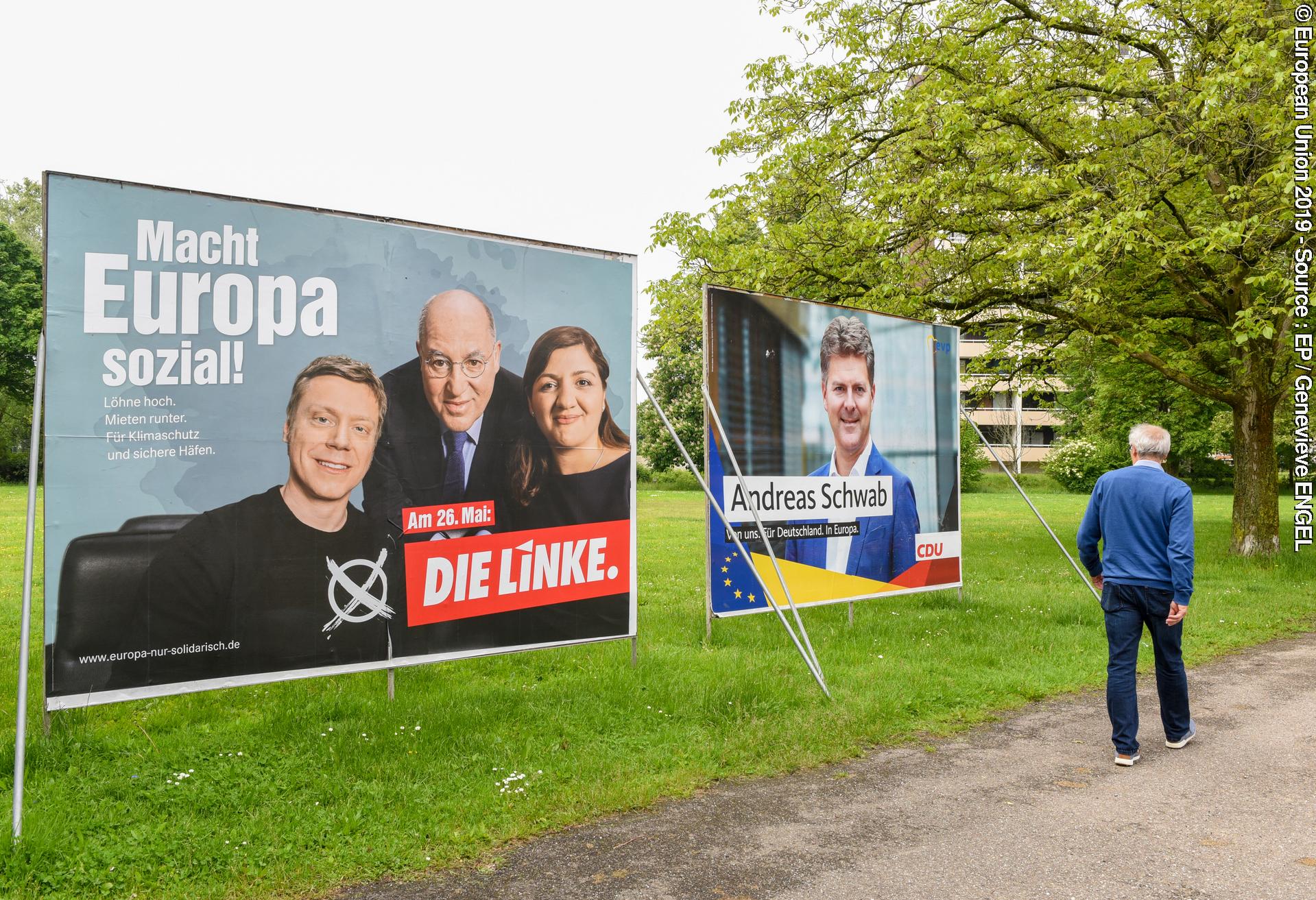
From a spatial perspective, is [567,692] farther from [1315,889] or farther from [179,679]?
[1315,889]

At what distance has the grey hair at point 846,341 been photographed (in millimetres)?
9727

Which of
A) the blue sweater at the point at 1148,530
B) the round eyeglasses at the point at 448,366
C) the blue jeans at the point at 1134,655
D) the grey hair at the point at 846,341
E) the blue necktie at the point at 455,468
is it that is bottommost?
the blue jeans at the point at 1134,655

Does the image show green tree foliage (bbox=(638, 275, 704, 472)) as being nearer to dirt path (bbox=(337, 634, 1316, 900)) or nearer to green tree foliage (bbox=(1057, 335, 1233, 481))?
green tree foliage (bbox=(1057, 335, 1233, 481))

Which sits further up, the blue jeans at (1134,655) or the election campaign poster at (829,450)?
the election campaign poster at (829,450)

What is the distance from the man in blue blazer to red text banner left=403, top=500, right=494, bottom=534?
3.55 m

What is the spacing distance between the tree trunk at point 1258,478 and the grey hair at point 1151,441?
11556 millimetres

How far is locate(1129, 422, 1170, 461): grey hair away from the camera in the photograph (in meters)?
6.27

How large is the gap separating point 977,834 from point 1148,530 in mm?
2416

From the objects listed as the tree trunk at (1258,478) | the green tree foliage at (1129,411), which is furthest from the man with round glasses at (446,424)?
the tree trunk at (1258,478)

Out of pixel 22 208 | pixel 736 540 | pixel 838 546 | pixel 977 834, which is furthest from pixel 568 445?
pixel 22 208

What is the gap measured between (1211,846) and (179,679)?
5.60 meters

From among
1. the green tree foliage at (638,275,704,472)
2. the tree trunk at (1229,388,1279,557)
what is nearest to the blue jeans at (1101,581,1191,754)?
the tree trunk at (1229,388,1279,557)

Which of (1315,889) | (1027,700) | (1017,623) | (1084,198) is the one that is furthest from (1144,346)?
(1315,889)

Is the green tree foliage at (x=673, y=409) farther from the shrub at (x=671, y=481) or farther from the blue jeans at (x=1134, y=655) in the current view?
the blue jeans at (x=1134, y=655)
